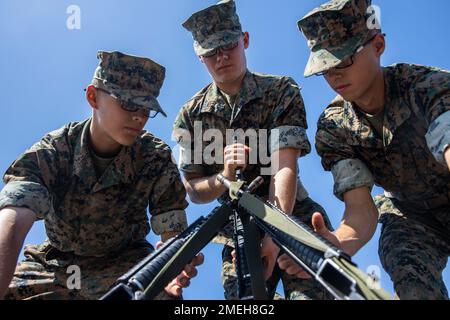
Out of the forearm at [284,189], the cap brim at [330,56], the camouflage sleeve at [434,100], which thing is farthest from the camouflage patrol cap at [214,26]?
the camouflage sleeve at [434,100]

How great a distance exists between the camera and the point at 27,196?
4.82 metres

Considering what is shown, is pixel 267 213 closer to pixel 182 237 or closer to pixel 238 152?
pixel 182 237

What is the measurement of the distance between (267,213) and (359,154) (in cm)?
219

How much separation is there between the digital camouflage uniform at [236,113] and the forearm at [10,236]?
6.51 feet

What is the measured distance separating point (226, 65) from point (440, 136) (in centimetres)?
263

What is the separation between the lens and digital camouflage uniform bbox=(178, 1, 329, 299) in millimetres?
5668

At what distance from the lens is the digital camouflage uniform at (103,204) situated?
5.83 metres

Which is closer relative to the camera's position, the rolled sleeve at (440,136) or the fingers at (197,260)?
the rolled sleeve at (440,136)

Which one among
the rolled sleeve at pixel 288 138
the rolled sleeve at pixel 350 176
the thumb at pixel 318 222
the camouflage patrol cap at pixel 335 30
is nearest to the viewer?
the thumb at pixel 318 222

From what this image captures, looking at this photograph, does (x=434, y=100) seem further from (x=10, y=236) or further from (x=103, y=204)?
(x=10, y=236)

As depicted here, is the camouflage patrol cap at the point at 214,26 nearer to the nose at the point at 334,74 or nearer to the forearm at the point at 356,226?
the nose at the point at 334,74

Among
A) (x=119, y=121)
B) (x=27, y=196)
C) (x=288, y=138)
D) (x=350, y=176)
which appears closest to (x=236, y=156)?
A: (x=288, y=138)

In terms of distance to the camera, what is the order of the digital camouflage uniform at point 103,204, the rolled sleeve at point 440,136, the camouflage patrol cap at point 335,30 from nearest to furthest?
the rolled sleeve at point 440,136
the camouflage patrol cap at point 335,30
the digital camouflage uniform at point 103,204

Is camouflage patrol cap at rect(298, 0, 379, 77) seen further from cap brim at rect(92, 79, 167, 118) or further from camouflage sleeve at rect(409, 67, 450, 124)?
cap brim at rect(92, 79, 167, 118)
